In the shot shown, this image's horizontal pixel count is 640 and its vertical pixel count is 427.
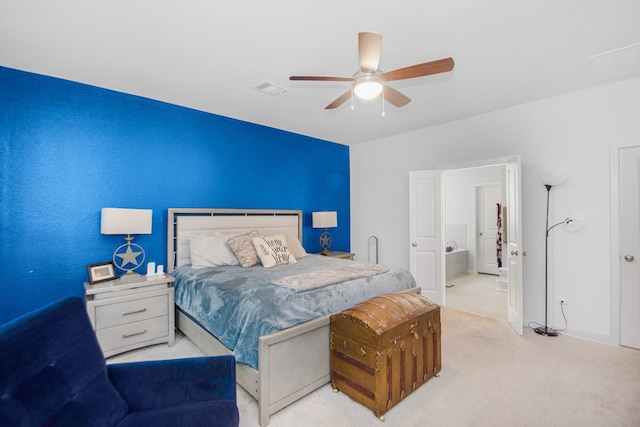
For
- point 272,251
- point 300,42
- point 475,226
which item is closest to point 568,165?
point 300,42

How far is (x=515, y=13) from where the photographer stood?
81.0 inches

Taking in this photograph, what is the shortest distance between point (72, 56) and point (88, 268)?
1.97 metres

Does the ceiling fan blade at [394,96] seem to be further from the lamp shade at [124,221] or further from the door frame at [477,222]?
the door frame at [477,222]

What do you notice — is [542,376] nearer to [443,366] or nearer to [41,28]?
[443,366]

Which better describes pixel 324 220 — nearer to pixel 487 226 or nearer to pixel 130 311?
pixel 130 311

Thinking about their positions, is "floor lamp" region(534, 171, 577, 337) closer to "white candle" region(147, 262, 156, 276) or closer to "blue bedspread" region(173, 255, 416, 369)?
"blue bedspread" region(173, 255, 416, 369)

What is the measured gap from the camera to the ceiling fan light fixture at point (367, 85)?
6.87 ft

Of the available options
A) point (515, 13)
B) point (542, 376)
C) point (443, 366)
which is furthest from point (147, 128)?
point (542, 376)

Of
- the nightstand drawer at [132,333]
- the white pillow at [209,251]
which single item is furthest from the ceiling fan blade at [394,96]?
the nightstand drawer at [132,333]

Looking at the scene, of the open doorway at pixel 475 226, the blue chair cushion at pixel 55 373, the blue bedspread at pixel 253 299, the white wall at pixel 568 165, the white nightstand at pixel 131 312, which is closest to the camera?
the blue chair cushion at pixel 55 373

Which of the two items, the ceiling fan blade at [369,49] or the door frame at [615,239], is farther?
the door frame at [615,239]

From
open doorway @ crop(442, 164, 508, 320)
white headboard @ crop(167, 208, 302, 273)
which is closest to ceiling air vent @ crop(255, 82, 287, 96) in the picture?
white headboard @ crop(167, 208, 302, 273)

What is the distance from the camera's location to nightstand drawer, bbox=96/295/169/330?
2.73 metres

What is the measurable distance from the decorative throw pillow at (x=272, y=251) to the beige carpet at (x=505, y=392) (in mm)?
1161
